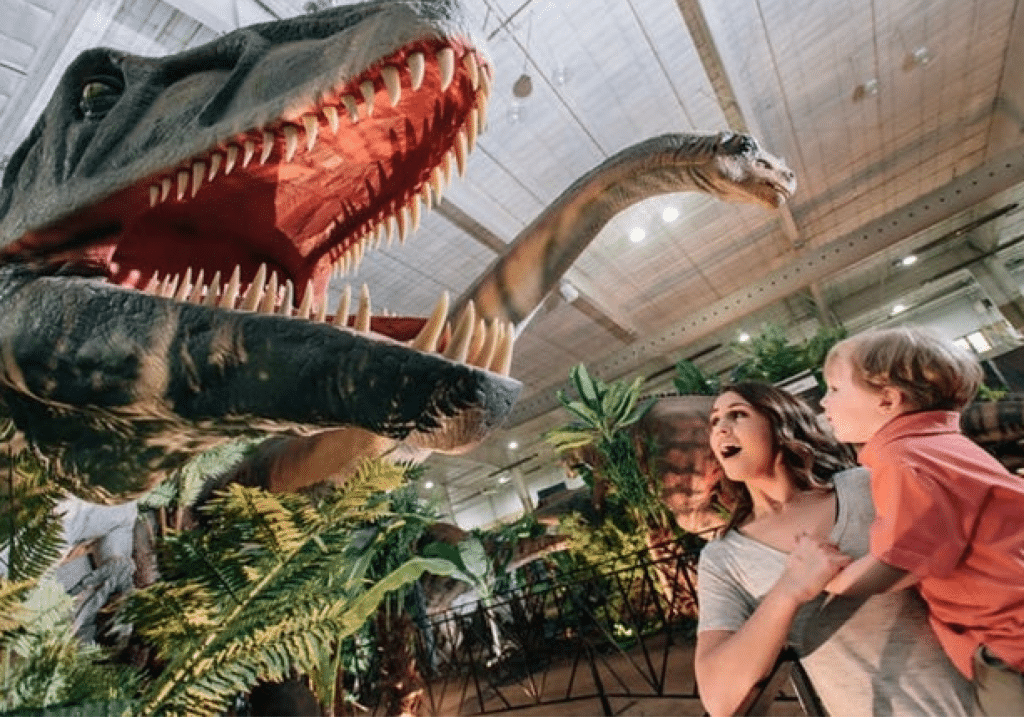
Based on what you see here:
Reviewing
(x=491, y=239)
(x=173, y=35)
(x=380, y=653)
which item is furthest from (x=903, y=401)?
(x=491, y=239)

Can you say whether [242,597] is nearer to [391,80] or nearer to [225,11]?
[391,80]

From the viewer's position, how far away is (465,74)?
1073 mm

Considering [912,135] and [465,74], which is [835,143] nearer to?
[912,135]

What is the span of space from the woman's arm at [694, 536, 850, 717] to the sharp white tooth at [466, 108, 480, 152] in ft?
3.42

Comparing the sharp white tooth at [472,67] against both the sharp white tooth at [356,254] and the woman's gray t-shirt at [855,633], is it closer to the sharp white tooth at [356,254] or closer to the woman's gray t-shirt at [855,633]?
the sharp white tooth at [356,254]

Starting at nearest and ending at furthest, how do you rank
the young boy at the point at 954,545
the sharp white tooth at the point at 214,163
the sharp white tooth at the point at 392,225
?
the young boy at the point at 954,545 → the sharp white tooth at the point at 214,163 → the sharp white tooth at the point at 392,225

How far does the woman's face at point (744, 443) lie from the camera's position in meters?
1.22

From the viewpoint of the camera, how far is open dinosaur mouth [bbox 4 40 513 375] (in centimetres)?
101

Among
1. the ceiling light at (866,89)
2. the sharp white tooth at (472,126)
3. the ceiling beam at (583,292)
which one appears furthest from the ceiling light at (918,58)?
the sharp white tooth at (472,126)

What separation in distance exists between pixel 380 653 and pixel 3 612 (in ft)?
14.5

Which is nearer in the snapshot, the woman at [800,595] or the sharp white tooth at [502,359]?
the woman at [800,595]

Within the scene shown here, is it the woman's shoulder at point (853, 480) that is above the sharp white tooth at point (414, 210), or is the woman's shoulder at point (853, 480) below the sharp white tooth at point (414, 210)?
below

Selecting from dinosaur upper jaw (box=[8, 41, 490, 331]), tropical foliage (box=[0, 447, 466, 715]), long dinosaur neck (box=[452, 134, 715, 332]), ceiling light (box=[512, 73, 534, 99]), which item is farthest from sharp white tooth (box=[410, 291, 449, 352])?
ceiling light (box=[512, 73, 534, 99])

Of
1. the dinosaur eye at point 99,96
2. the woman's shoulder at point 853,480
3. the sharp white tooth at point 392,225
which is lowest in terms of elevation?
the woman's shoulder at point 853,480
